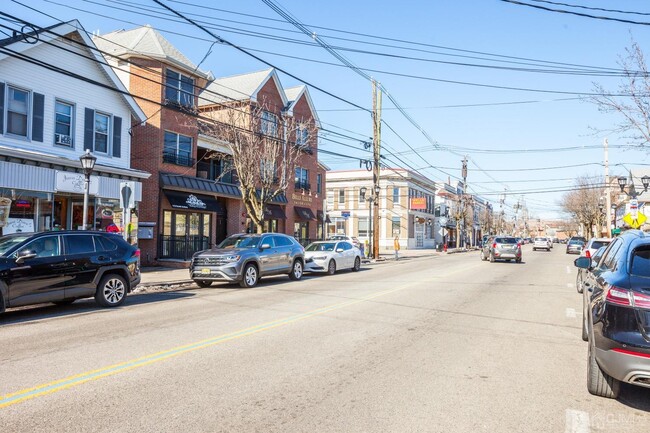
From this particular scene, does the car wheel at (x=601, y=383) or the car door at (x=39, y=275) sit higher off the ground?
the car door at (x=39, y=275)

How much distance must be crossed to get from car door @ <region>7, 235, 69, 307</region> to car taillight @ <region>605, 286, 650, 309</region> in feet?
32.1

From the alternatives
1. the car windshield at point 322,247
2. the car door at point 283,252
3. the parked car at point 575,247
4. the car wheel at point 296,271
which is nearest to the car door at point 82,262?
the car door at point 283,252

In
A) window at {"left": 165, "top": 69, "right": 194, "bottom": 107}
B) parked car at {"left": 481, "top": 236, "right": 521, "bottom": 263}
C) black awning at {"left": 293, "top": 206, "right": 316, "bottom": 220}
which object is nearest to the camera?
window at {"left": 165, "top": 69, "right": 194, "bottom": 107}

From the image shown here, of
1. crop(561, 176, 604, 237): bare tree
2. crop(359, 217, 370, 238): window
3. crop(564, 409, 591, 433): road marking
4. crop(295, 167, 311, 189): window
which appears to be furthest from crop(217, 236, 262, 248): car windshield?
crop(561, 176, 604, 237): bare tree

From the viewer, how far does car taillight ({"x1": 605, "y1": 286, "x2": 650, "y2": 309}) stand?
4.41 meters

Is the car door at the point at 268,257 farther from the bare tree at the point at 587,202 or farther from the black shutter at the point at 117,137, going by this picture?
the bare tree at the point at 587,202

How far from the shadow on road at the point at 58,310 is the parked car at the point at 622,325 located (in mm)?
9494

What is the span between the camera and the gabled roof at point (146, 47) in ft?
74.9

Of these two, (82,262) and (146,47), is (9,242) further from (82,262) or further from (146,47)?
(146,47)

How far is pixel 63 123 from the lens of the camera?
1850 centimetres

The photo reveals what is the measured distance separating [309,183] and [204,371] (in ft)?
100.0

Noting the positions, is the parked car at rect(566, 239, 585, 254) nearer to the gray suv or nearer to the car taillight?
the gray suv

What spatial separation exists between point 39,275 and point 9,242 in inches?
35.0

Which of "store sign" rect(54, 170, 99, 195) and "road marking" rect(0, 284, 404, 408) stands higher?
"store sign" rect(54, 170, 99, 195)
